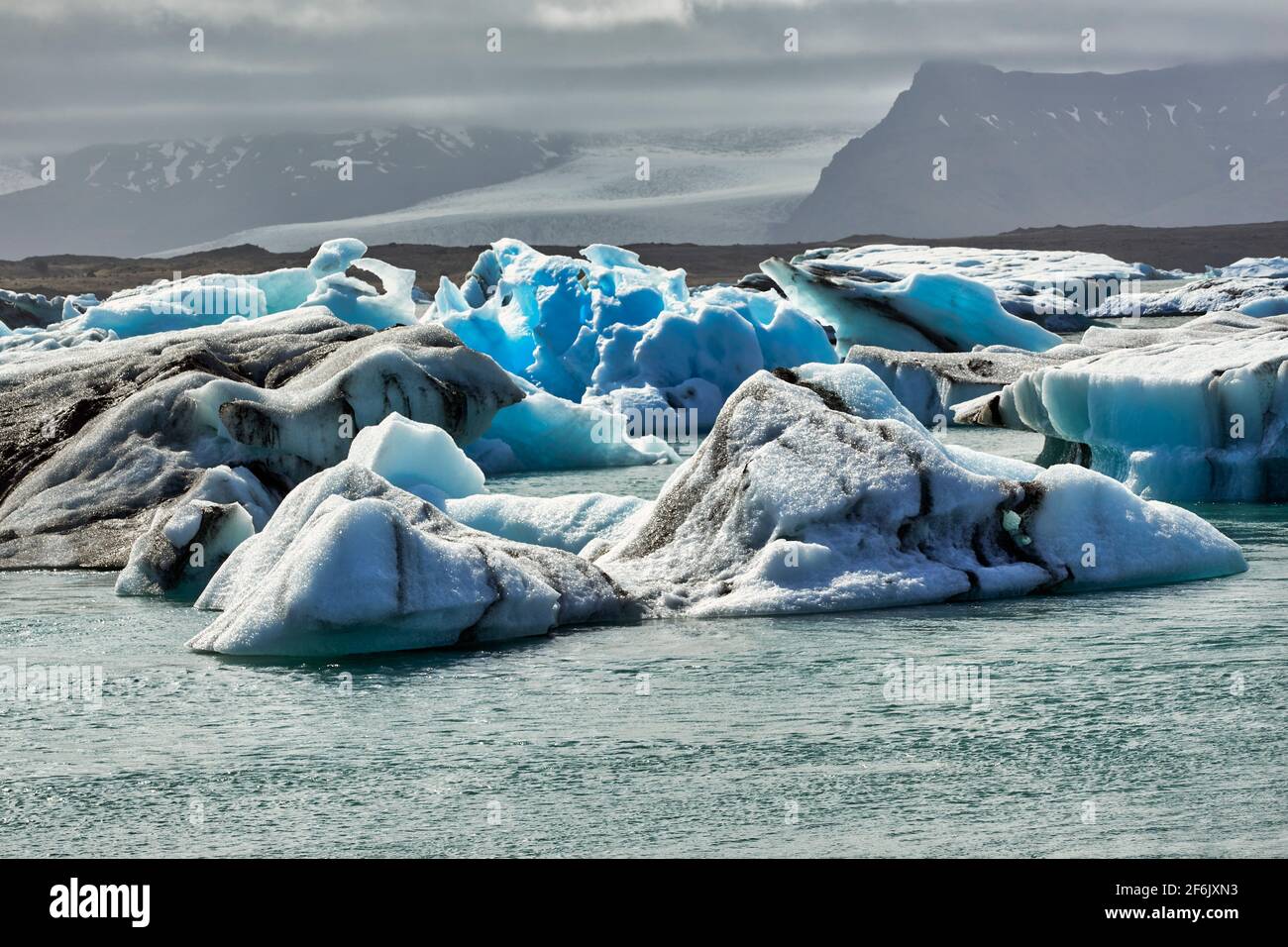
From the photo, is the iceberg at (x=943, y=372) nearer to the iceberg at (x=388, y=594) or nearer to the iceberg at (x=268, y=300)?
the iceberg at (x=268, y=300)

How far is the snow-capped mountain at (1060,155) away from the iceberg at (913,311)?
80.8 meters

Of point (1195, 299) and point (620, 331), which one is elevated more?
point (1195, 299)

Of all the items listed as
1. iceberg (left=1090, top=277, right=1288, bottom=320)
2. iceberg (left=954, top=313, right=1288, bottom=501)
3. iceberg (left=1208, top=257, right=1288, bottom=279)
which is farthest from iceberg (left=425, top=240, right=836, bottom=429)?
iceberg (left=1208, top=257, right=1288, bottom=279)

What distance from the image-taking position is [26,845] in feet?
16.6

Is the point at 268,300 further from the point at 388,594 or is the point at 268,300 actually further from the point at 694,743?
the point at 694,743

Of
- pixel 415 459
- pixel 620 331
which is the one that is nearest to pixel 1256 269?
pixel 620 331

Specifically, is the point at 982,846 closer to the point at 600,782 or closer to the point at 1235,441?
the point at 600,782

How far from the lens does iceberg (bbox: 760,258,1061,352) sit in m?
23.0

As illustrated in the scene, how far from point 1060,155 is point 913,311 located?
352ft

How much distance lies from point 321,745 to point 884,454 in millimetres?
3695

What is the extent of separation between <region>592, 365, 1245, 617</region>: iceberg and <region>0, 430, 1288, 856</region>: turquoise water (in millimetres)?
221

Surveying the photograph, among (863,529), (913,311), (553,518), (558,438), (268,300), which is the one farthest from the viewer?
(913,311)

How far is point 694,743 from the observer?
599 cm

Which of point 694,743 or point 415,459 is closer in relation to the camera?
point 694,743
